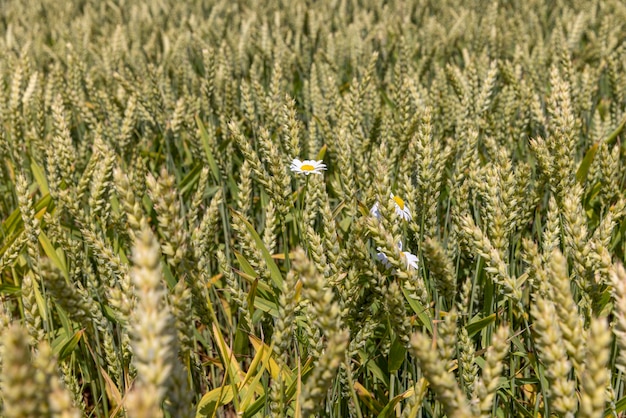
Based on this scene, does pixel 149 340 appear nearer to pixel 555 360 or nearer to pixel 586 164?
Result: pixel 555 360

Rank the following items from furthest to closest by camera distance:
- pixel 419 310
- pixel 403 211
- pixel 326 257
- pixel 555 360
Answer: pixel 403 211 < pixel 326 257 < pixel 419 310 < pixel 555 360

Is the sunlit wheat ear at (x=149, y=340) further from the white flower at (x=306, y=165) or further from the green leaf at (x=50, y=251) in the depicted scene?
the green leaf at (x=50, y=251)

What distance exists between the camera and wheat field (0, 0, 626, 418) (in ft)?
2.51

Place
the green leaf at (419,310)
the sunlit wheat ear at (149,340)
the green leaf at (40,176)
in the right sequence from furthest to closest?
the green leaf at (40,176), the green leaf at (419,310), the sunlit wheat ear at (149,340)

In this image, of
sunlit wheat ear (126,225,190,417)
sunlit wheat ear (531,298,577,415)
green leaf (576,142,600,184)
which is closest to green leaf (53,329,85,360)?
sunlit wheat ear (126,225,190,417)

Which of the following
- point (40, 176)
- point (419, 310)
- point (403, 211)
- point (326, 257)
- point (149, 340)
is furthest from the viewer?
point (40, 176)

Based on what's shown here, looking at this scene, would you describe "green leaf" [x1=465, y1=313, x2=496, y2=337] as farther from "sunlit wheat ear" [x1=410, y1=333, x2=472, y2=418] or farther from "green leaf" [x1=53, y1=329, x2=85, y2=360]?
"green leaf" [x1=53, y1=329, x2=85, y2=360]

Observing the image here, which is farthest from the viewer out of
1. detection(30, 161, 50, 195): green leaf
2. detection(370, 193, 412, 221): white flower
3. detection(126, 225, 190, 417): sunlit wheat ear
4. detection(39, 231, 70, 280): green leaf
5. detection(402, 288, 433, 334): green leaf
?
detection(30, 161, 50, 195): green leaf

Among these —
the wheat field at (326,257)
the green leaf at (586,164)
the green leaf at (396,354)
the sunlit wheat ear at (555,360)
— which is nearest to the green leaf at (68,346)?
the wheat field at (326,257)

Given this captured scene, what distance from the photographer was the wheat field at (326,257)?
0.76 m

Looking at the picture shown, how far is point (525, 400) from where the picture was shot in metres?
1.55

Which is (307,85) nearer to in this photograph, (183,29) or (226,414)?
(226,414)

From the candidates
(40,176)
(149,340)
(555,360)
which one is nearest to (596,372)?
(555,360)

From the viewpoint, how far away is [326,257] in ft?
4.35
